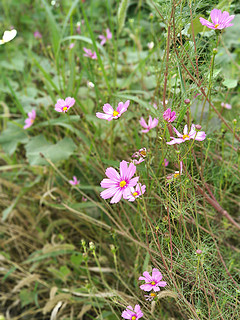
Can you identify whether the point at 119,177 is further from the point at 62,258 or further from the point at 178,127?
the point at 62,258

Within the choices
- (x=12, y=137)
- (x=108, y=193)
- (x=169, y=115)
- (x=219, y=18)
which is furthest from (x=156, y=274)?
(x=12, y=137)

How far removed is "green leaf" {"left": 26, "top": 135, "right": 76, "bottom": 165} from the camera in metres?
1.03

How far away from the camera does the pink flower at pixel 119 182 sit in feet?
1.94

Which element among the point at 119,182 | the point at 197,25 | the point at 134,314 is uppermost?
the point at 197,25

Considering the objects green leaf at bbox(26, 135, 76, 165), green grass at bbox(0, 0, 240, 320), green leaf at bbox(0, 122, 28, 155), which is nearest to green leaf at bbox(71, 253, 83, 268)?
green grass at bbox(0, 0, 240, 320)

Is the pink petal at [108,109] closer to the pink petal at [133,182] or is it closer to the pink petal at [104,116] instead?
the pink petal at [104,116]

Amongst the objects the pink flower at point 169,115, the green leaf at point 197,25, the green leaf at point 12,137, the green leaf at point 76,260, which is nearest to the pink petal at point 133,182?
the pink flower at point 169,115

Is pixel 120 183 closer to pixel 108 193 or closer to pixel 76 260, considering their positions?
pixel 108 193

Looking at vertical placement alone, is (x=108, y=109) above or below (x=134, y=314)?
above

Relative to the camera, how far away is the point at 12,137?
1251mm

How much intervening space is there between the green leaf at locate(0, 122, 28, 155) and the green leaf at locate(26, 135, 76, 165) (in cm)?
9

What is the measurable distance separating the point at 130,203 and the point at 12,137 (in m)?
0.59

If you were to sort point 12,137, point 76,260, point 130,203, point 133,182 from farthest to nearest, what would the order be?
1. point 12,137
2. point 76,260
3. point 130,203
4. point 133,182

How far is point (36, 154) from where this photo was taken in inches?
41.8
